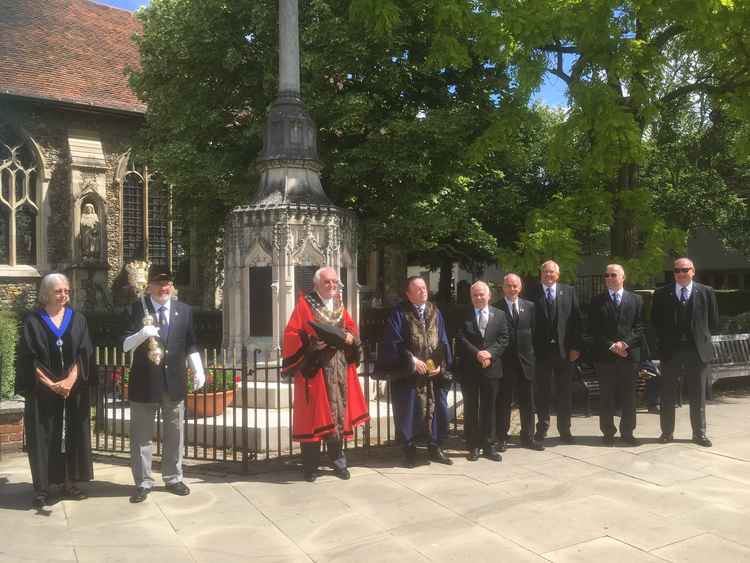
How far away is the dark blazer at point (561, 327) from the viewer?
7047mm

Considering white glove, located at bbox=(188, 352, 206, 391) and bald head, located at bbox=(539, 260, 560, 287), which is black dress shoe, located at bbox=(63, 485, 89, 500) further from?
bald head, located at bbox=(539, 260, 560, 287)

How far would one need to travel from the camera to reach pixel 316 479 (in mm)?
5992

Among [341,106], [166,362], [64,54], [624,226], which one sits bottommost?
[166,362]

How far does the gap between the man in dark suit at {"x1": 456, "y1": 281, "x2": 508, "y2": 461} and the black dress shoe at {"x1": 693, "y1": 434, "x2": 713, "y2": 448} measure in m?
2.12

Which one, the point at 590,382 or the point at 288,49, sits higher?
the point at 288,49

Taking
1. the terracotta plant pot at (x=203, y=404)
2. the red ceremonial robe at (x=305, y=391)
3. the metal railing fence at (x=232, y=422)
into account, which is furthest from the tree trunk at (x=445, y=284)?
the red ceremonial robe at (x=305, y=391)

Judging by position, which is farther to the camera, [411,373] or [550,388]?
[550,388]

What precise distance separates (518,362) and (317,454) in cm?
215

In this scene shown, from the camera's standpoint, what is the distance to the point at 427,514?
5.00 m

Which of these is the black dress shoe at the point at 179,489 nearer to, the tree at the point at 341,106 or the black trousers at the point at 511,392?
the black trousers at the point at 511,392

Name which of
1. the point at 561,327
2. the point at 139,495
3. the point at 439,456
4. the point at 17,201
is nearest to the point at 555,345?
the point at 561,327

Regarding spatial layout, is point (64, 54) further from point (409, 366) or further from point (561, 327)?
point (561, 327)

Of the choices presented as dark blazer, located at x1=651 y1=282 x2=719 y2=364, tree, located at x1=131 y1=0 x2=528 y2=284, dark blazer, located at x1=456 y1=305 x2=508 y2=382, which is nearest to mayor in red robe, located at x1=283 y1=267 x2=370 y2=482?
dark blazer, located at x1=456 y1=305 x2=508 y2=382

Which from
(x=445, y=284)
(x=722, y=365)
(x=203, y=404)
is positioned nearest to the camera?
(x=203, y=404)
